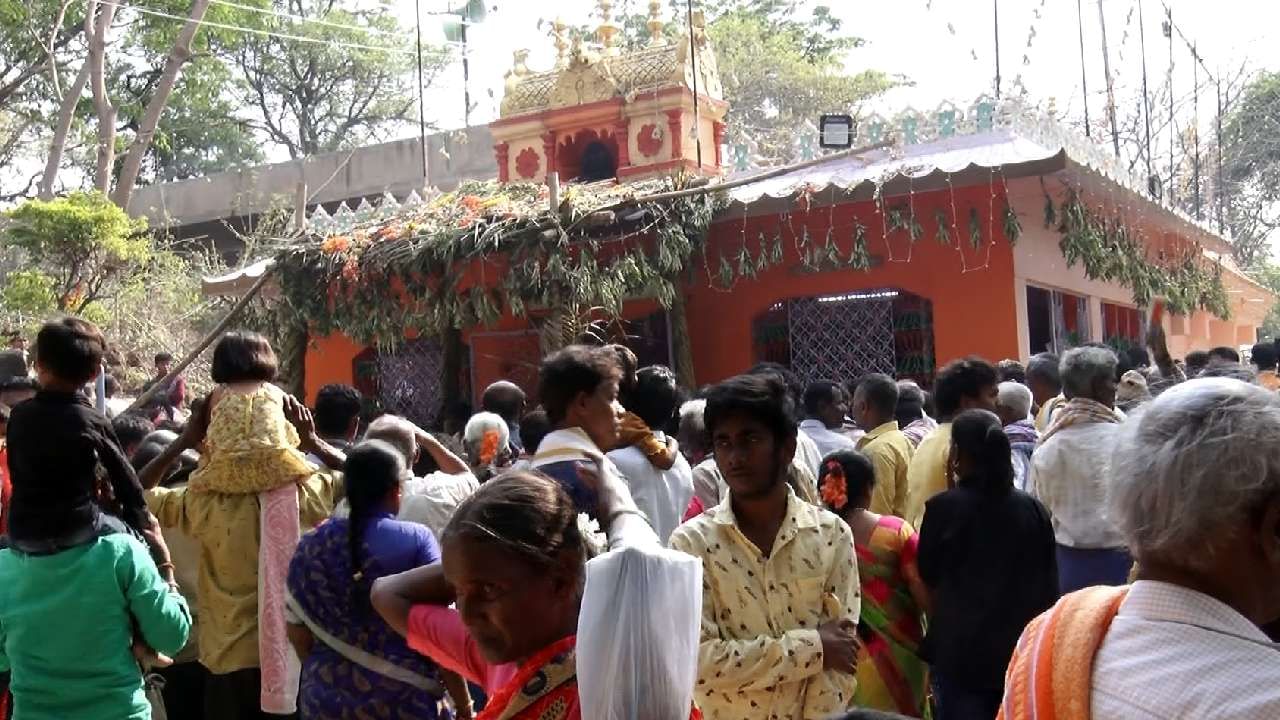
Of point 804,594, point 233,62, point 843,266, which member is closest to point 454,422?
point 843,266

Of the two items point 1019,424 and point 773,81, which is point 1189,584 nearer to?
point 1019,424

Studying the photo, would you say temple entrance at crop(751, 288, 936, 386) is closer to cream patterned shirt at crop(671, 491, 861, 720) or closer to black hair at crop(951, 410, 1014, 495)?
black hair at crop(951, 410, 1014, 495)

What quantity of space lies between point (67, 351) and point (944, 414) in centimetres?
357

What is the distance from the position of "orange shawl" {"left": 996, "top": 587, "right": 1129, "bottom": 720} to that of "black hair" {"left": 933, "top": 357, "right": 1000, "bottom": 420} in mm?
3800

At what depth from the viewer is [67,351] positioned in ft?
13.4

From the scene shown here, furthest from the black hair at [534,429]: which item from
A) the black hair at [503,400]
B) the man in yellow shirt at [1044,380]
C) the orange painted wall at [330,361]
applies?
the orange painted wall at [330,361]

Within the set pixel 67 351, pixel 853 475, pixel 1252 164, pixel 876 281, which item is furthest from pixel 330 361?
pixel 1252 164

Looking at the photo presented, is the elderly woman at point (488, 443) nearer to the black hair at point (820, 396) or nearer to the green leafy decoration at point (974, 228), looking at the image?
the black hair at point (820, 396)

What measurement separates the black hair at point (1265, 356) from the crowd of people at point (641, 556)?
14.0ft

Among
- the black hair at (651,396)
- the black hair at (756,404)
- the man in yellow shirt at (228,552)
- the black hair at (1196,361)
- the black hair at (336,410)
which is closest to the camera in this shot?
the black hair at (756,404)

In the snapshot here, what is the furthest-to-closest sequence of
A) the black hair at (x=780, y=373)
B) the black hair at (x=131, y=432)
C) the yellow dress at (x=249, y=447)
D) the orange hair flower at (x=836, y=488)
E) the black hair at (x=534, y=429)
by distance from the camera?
the black hair at (x=131, y=432)
the black hair at (x=534, y=429)
the yellow dress at (x=249, y=447)
the orange hair flower at (x=836, y=488)
the black hair at (x=780, y=373)

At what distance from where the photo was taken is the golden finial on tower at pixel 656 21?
1632 cm

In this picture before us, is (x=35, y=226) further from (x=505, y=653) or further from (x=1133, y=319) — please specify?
(x=505, y=653)

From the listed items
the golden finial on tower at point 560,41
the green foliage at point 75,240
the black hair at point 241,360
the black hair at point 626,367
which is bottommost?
the black hair at point 626,367
